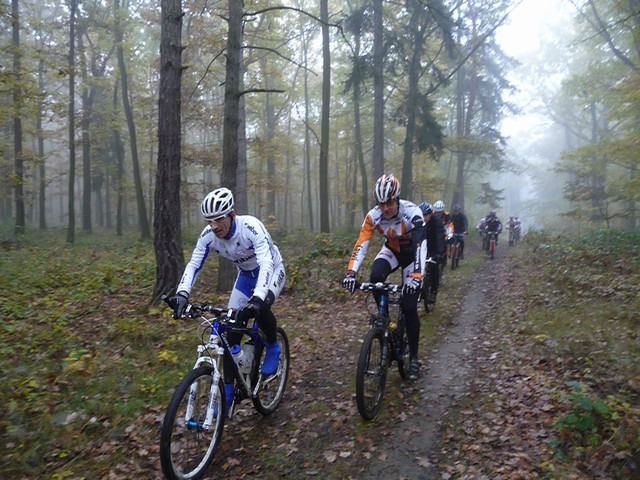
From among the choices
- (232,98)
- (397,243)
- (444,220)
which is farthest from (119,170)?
(397,243)

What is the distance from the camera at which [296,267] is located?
Answer: 42.5ft

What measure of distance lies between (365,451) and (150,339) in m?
4.40

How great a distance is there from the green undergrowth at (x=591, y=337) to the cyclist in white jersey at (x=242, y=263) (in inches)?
122

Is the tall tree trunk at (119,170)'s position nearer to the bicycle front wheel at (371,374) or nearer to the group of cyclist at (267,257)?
the group of cyclist at (267,257)

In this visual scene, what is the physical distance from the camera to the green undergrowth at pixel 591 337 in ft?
13.3

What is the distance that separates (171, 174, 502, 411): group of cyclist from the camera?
4.34 metres

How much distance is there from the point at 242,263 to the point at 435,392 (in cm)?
308

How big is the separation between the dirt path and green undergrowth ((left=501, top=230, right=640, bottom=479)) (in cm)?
84

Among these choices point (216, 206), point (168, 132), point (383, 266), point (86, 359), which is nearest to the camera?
point (216, 206)

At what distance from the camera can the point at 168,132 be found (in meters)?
8.49

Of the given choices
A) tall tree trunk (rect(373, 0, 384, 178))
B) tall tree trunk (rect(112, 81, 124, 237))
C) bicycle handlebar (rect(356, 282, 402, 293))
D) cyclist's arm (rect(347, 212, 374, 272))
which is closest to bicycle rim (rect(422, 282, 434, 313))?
cyclist's arm (rect(347, 212, 374, 272))

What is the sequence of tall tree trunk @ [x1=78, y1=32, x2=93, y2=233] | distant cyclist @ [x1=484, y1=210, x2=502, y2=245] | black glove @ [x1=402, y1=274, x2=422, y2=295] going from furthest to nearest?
1. tall tree trunk @ [x1=78, y1=32, x2=93, y2=233]
2. distant cyclist @ [x1=484, y1=210, x2=502, y2=245]
3. black glove @ [x1=402, y1=274, x2=422, y2=295]

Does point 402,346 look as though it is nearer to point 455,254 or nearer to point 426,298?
point 426,298

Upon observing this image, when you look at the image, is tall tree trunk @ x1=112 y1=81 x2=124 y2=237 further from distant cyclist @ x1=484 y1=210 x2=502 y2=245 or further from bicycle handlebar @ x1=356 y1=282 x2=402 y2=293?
bicycle handlebar @ x1=356 y1=282 x2=402 y2=293
